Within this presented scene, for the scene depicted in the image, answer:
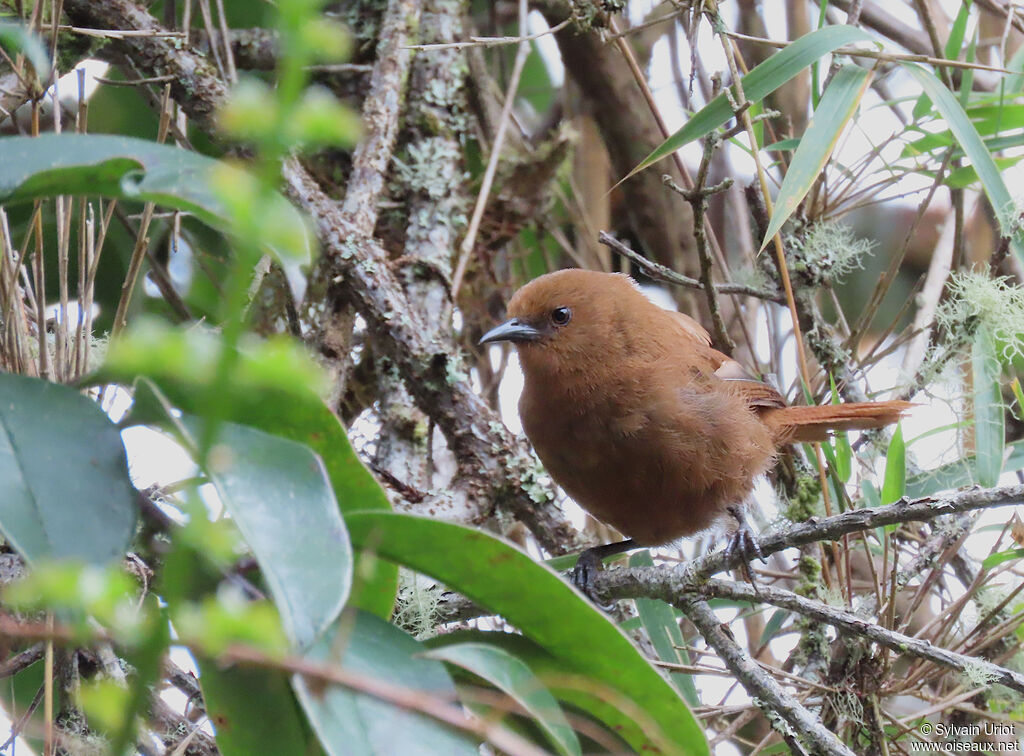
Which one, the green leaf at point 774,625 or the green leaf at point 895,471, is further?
the green leaf at point 774,625

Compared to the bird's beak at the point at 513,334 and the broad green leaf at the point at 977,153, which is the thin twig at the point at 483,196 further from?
the broad green leaf at the point at 977,153

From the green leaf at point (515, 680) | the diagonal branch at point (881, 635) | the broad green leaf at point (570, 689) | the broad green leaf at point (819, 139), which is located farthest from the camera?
the broad green leaf at point (819, 139)

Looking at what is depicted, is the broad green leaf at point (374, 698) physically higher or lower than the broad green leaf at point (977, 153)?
lower

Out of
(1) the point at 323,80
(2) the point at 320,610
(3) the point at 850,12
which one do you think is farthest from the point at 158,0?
(2) the point at 320,610

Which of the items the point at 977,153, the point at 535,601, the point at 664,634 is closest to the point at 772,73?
the point at 977,153

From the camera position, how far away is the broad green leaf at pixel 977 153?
2725mm

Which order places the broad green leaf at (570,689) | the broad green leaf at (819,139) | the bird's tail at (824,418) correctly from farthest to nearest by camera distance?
1. the bird's tail at (824,418)
2. the broad green leaf at (819,139)
3. the broad green leaf at (570,689)

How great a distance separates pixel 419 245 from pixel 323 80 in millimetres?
845

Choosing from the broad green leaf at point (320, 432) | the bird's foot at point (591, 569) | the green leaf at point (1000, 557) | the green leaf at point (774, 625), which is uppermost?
the broad green leaf at point (320, 432)

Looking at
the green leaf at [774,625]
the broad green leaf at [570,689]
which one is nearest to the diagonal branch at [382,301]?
the green leaf at [774,625]

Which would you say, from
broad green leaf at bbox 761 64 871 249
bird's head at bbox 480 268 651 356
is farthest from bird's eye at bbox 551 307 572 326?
broad green leaf at bbox 761 64 871 249

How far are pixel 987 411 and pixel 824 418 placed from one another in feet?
1.42

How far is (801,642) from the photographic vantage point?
302 centimetres

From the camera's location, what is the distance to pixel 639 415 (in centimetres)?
302
